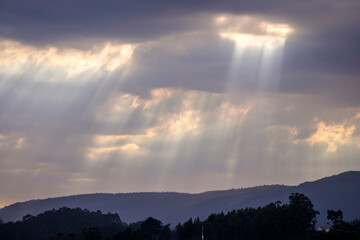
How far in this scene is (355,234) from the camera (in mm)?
197750

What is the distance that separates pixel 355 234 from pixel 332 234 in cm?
1136

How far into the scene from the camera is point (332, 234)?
190 meters
